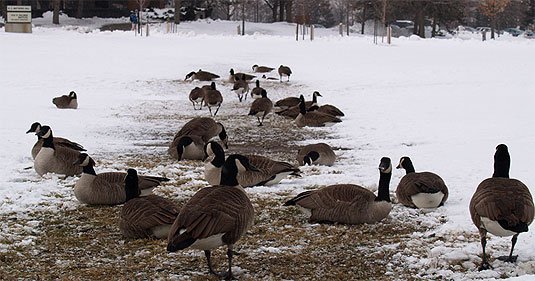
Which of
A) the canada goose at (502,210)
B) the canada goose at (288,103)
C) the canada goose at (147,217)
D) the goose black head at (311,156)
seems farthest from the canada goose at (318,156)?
the canada goose at (288,103)

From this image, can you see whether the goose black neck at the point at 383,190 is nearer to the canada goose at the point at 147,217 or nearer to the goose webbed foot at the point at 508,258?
the goose webbed foot at the point at 508,258

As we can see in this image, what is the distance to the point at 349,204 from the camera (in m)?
7.00

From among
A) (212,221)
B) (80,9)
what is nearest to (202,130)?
(212,221)

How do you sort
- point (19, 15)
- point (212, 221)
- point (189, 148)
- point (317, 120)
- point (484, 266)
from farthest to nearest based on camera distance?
point (19, 15)
point (317, 120)
point (189, 148)
point (484, 266)
point (212, 221)

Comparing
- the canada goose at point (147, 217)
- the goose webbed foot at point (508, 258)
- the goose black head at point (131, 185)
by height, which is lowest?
the goose webbed foot at point (508, 258)

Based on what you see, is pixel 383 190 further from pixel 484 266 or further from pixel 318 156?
pixel 318 156

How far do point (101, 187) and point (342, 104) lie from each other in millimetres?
13743

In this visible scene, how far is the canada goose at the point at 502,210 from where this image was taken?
17.2ft

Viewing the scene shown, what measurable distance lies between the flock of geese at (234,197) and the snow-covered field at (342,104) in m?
0.31

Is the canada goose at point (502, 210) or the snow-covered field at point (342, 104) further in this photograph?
the snow-covered field at point (342, 104)

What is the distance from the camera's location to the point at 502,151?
247 inches

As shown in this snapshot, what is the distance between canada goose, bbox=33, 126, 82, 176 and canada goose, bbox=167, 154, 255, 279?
462cm

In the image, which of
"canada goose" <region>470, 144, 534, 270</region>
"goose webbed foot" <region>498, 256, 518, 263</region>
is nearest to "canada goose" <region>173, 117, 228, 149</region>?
"canada goose" <region>470, 144, 534, 270</region>

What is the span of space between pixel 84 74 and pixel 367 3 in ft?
139
